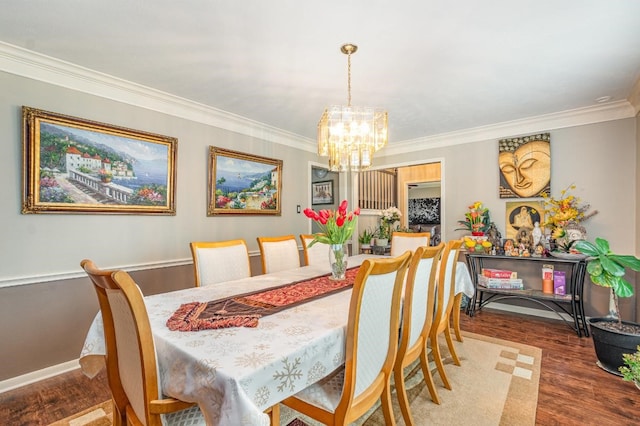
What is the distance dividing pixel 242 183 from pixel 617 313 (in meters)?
3.67

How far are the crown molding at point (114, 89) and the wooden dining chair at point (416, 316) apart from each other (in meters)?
2.76

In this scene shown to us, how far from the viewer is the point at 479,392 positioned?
2.06 m

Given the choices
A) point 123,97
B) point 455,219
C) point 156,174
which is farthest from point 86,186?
point 455,219

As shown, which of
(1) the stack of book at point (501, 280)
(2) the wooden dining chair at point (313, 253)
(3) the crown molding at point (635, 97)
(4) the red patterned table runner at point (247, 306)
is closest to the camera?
(4) the red patterned table runner at point (247, 306)

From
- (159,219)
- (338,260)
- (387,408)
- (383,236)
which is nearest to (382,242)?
(383,236)

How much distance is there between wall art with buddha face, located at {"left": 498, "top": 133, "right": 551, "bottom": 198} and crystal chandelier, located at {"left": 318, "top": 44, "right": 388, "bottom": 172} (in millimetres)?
2288

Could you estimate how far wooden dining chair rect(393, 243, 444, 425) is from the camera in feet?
5.32

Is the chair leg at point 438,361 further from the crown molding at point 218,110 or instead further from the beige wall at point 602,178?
the crown molding at point 218,110

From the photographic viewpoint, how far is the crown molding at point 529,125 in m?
3.23

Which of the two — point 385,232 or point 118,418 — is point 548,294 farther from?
point 118,418

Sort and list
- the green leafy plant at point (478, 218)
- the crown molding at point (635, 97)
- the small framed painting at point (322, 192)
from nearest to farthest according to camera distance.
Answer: the crown molding at point (635, 97) → the green leafy plant at point (478, 218) → the small framed painting at point (322, 192)

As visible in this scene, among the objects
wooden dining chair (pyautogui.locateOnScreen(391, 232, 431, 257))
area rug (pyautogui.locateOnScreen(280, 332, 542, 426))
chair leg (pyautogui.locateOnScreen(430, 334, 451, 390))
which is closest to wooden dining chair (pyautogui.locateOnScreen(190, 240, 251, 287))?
area rug (pyautogui.locateOnScreen(280, 332, 542, 426))

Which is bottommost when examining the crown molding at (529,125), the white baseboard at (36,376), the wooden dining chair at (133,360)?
the white baseboard at (36,376)


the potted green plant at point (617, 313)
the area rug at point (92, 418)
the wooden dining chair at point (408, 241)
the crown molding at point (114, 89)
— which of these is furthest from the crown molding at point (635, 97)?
the area rug at point (92, 418)
